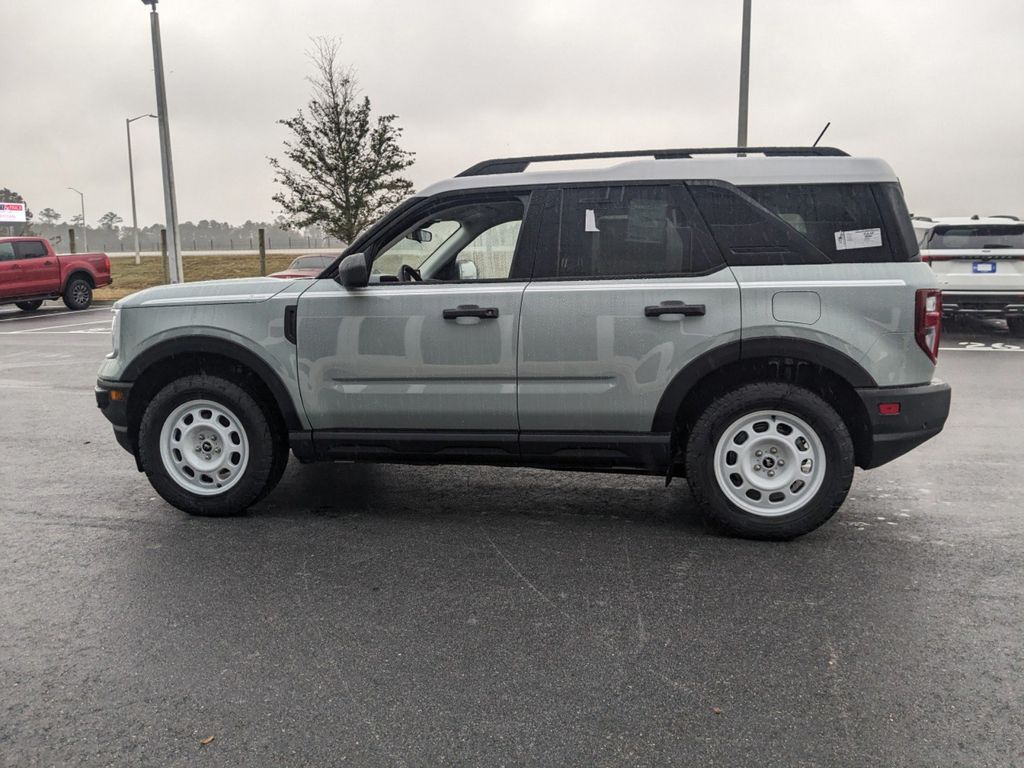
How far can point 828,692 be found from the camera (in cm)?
312

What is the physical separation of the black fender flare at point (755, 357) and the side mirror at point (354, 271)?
5.49 feet

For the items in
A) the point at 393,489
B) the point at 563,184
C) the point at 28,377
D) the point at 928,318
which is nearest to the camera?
the point at 928,318

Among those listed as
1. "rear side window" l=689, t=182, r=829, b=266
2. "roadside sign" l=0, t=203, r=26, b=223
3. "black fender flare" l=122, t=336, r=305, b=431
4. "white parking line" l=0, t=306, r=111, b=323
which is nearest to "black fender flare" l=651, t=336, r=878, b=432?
"rear side window" l=689, t=182, r=829, b=266

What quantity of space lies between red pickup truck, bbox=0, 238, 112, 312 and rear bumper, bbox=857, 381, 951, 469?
22.2 metres

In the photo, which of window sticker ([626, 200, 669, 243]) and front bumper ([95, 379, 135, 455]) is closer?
window sticker ([626, 200, 669, 243])

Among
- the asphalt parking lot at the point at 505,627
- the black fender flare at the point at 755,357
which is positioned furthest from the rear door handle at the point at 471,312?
the asphalt parking lot at the point at 505,627

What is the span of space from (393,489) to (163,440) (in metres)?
1.44

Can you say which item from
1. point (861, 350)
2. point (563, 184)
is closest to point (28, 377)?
point (563, 184)

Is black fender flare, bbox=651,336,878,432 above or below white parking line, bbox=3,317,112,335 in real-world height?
above

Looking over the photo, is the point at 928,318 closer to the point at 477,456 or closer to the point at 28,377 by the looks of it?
the point at 477,456

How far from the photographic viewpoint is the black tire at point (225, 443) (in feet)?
16.8

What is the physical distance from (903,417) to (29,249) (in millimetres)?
22861

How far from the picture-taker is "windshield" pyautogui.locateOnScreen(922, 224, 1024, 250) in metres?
13.3

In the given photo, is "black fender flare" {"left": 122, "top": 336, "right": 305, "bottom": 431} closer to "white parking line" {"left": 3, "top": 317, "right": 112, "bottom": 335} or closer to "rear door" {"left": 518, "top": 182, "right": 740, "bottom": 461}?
"rear door" {"left": 518, "top": 182, "right": 740, "bottom": 461}
